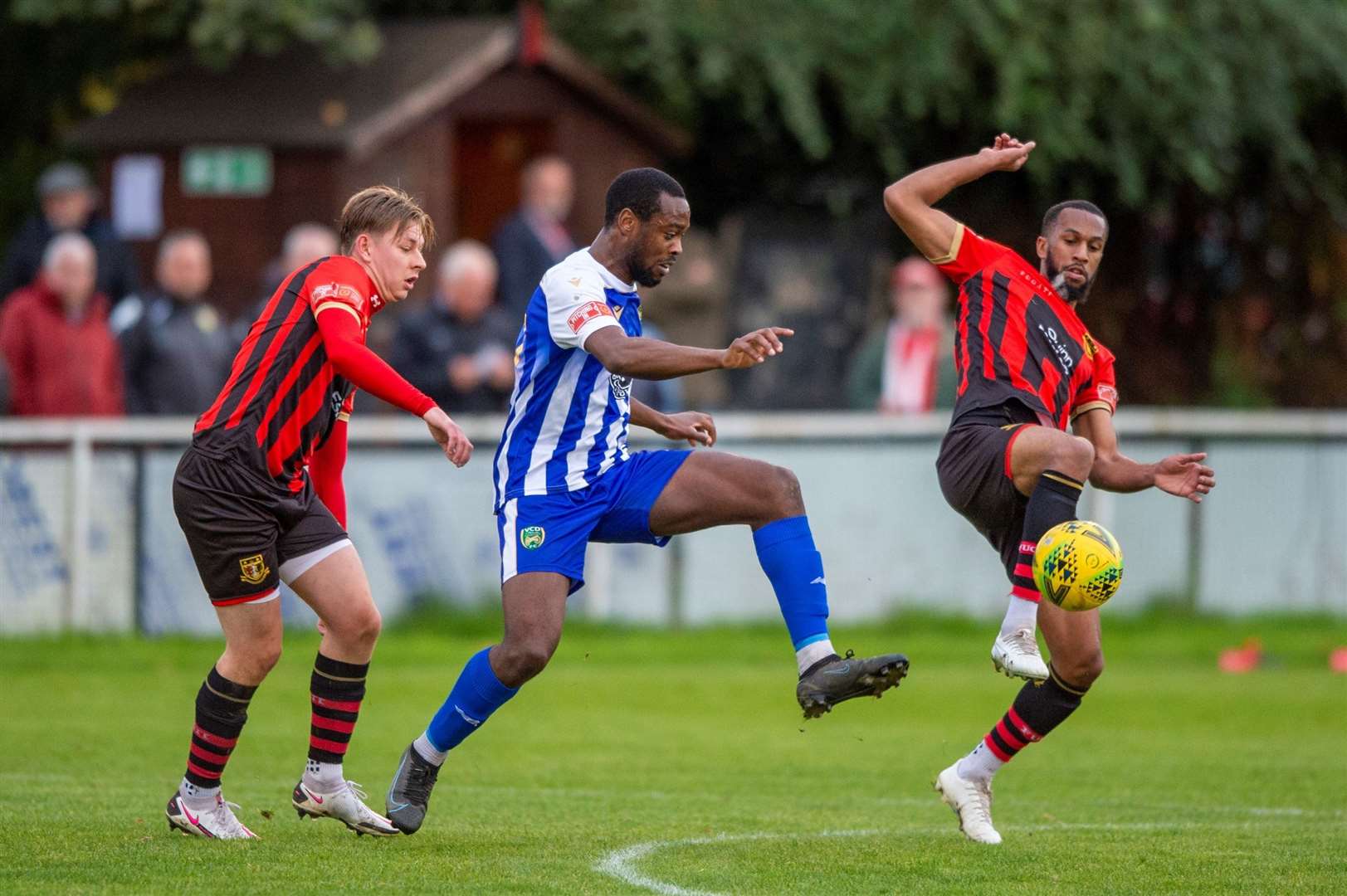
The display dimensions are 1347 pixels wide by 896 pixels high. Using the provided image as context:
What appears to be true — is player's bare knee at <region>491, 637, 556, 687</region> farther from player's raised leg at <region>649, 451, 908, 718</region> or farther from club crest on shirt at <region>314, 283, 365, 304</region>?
club crest on shirt at <region>314, 283, 365, 304</region>

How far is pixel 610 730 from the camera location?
11648mm

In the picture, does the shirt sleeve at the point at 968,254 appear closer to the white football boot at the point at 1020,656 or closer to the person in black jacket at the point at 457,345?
the white football boot at the point at 1020,656

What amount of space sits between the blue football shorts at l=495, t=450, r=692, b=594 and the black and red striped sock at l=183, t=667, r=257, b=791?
107 cm

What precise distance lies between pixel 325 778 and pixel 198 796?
45cm

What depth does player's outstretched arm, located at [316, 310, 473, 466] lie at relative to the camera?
24.0 ft

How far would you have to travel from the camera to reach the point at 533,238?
15234 millimetres

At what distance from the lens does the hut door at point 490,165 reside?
18.0 m

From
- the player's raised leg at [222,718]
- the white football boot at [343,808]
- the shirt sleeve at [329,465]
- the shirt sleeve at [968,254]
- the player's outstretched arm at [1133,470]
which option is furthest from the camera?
the shirt sleeve at [968,254]

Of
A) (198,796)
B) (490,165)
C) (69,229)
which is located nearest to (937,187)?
(198,796)

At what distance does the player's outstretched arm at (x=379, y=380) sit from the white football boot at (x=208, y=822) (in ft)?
5.32

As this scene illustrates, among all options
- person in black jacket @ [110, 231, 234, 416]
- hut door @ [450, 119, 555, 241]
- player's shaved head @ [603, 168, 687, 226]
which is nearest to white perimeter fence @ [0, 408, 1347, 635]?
person in black jacket @ [110, 231, 234, 416]

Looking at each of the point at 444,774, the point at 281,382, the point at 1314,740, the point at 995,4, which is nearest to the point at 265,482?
the point at 281,382

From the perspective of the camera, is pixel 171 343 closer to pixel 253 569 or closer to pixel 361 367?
pixel 253 569

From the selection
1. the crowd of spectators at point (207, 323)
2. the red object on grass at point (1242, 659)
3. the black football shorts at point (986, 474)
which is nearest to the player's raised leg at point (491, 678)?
the black football shorts at point (986, 474)
